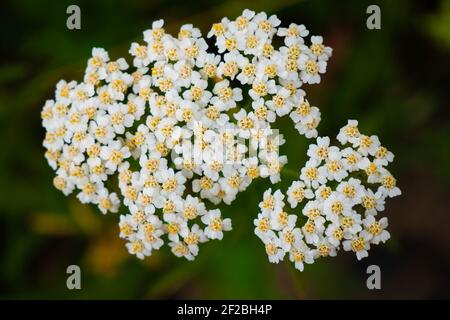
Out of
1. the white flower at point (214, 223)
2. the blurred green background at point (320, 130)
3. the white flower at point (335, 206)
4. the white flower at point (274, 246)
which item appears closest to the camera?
the white flower at point (335, 206)

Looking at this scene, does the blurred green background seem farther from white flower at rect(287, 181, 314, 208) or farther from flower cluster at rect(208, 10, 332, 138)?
white flower at rect(287, 181, 314, 208)

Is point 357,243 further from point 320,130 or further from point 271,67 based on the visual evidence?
point 320,130

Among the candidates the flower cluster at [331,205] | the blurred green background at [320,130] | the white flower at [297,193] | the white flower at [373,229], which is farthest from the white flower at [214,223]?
the blurred green background at [320,130]

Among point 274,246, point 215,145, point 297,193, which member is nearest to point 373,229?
point 297,193

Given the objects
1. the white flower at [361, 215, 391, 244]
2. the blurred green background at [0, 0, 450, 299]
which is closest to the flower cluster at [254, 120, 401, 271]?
the white flower at [361, 215, 391, 244]

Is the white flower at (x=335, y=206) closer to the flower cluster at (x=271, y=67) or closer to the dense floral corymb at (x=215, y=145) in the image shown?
the dense floral corymb at (x=215, y=145)

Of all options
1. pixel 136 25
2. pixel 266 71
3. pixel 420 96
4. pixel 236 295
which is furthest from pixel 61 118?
pixel 420 96
